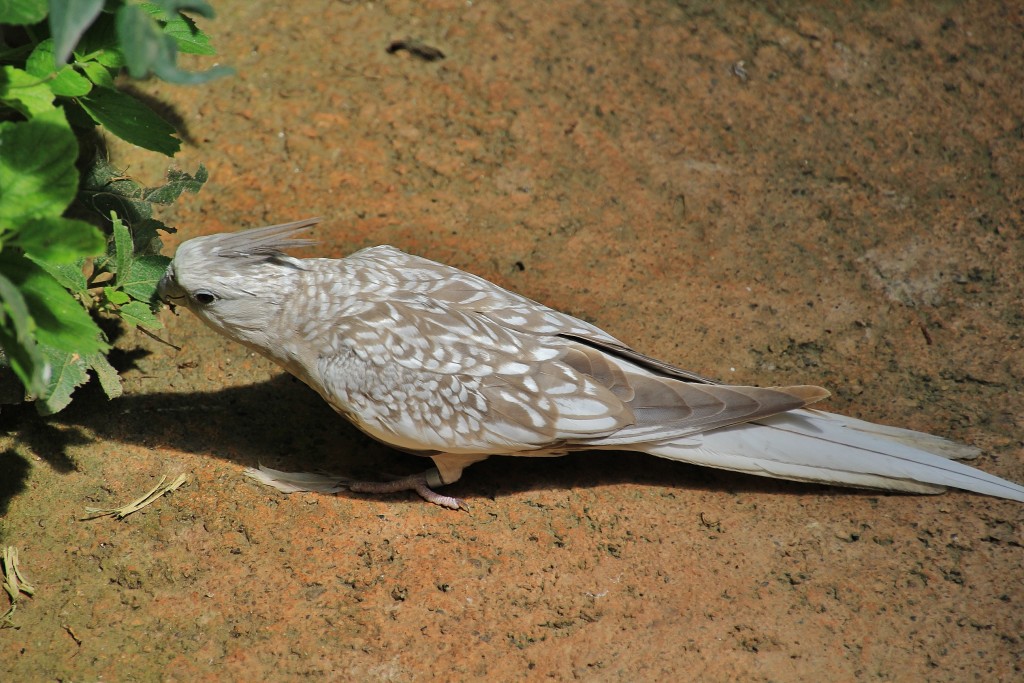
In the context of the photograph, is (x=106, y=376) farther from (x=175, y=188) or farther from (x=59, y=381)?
(x=175, y=188)

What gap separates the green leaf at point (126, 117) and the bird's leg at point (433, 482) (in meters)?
2.03

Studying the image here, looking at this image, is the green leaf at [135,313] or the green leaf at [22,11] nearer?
the green leaf at [22,11]

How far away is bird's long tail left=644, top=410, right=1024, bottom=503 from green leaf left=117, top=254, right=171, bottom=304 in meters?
2.78

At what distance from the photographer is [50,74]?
374 centimetres

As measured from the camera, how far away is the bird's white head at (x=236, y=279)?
4250 mm

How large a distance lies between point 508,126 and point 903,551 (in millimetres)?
3791

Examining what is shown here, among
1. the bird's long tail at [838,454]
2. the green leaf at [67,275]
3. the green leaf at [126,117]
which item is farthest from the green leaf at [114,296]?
the bird's long tail at [838,454]

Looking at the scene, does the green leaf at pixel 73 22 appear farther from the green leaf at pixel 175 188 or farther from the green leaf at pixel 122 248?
the green leaf at pixel 175 188

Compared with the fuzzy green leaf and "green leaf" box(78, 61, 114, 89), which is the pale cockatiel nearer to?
"green leaf" box(78, 61, 114, 89)

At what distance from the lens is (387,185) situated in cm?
578

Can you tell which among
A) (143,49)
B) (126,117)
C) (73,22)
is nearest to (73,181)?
(73,22)

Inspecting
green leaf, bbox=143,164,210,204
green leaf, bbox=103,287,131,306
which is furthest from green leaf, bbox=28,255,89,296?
green leaf, bbox=143,164,210,204

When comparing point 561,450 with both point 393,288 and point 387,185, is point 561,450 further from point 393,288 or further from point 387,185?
point 387,185

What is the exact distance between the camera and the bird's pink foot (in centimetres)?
445
